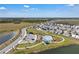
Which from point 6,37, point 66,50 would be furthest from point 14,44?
point 66,50

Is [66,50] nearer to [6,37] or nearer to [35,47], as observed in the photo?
[35,47]

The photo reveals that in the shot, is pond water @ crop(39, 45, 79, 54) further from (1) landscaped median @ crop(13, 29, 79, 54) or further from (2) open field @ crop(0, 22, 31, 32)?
(2) open field @ crop(0, 22, 31, 32)

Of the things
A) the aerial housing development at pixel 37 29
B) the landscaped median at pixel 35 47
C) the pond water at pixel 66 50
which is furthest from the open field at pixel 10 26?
the pond water at pixel 66 50

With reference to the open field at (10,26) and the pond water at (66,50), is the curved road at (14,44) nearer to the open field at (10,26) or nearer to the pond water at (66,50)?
the open field at (10,26)

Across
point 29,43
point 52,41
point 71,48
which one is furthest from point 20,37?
point 71,48

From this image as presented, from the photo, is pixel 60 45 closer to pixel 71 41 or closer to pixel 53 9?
pixel 71 41

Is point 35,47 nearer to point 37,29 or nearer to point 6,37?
point 37,29

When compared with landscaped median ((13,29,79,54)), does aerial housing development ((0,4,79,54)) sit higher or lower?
higher

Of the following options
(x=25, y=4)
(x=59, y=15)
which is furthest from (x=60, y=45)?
(x=25, y=4)

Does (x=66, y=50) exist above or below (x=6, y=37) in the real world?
below

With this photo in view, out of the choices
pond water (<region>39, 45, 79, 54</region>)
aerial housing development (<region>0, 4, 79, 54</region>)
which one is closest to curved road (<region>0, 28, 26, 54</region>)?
aerial housing development (<region>0, 4, 79, 54</region>)
